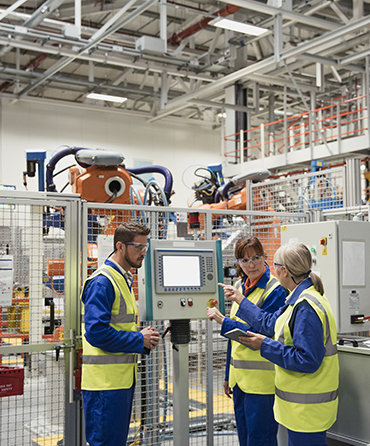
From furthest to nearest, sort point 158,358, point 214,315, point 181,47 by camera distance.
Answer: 1. point 181,47
2. point 158,358
3. point 214,315

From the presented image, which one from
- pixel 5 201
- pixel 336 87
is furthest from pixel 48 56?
pixel 5 201

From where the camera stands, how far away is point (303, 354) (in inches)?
93.2

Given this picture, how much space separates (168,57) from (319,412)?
356 inches

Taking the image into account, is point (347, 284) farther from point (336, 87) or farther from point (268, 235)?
point (336, 87)

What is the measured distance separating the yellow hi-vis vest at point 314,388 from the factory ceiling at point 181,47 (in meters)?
6.01

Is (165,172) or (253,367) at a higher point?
(165,172)

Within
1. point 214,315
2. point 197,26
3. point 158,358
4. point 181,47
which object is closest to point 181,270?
point 214,315

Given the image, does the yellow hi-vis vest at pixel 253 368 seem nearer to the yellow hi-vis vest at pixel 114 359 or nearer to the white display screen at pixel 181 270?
the white display screen at pixel 181 270

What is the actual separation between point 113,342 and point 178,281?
50 cm

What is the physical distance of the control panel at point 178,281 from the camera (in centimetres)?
283

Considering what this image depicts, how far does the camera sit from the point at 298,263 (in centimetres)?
255

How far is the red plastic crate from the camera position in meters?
3.06

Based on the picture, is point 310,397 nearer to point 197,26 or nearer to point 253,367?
point 253,367

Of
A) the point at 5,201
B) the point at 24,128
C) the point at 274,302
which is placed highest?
the point at 24,128
